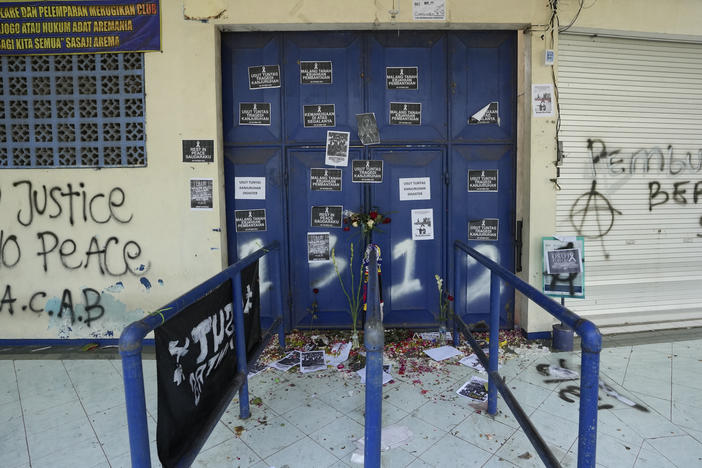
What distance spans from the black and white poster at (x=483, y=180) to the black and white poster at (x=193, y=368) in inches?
103

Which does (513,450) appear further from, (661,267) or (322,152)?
(661,267)

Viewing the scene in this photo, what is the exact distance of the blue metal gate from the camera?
12.1ft

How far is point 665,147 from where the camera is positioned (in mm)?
3914

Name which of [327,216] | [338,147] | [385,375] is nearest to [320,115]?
[338,147]

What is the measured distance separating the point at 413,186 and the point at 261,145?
1549 mm

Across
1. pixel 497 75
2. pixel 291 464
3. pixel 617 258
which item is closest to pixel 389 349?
pixel 291 464

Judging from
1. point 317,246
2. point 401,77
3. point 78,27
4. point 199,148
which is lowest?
point 317,246

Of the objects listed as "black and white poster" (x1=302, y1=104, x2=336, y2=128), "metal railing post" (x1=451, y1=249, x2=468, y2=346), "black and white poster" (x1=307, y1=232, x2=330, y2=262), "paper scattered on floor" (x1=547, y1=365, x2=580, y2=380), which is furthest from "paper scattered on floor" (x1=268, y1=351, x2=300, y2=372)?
"black and white poster" (x1=302, y1=104, x2=336, y2=128)

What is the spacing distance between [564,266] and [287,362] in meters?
2.65

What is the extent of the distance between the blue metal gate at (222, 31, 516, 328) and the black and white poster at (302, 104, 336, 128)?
0.02 metres

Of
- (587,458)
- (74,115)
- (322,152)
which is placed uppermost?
(74,115)

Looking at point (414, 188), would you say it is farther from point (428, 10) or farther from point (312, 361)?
point (312, 361)

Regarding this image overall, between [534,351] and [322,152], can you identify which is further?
[322,152]

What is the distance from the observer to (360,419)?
8.14 feet
